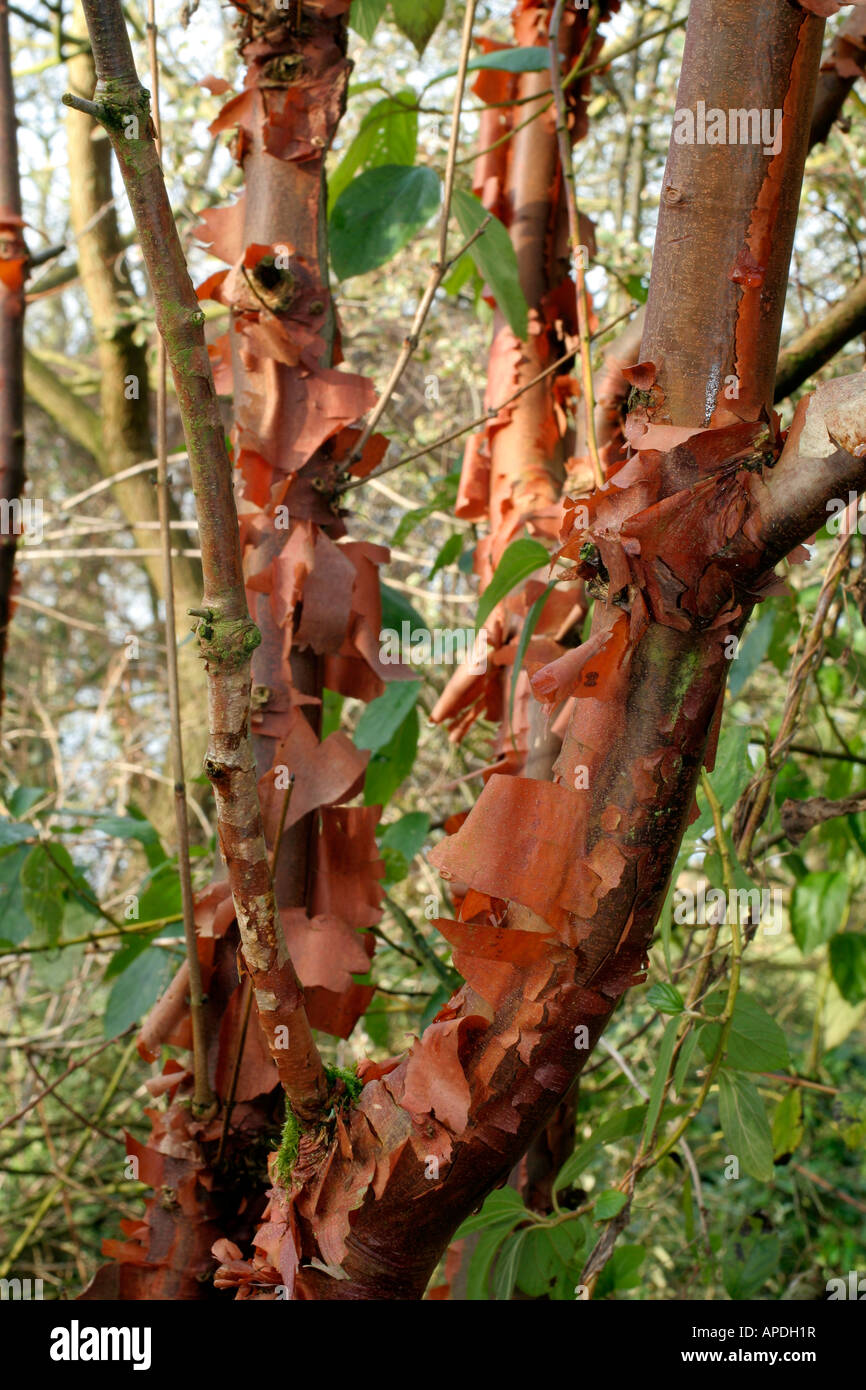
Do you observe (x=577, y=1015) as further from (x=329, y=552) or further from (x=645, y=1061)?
(x=645, y=1061)

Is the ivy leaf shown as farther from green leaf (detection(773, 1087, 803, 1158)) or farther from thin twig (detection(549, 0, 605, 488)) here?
green leaf (detection(773, 1087, 803, 1158))

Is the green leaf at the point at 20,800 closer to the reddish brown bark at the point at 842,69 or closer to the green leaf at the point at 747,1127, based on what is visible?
the green leaf at the point at 747,1127

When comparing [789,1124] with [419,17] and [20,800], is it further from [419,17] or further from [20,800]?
[419,17]

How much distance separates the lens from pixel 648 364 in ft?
1.63

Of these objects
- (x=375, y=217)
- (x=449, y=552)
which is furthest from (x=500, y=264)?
(x=449, y=552)

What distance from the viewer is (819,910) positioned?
4.10 ft

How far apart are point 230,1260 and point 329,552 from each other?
467mm

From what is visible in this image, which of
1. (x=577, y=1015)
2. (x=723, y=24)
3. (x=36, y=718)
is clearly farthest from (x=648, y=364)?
(x=36, y=718)

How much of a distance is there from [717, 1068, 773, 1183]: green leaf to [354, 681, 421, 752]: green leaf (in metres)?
0.43

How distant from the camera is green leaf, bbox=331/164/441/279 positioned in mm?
935

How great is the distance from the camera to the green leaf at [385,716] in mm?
1023

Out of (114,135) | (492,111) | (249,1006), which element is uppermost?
(492,111)
